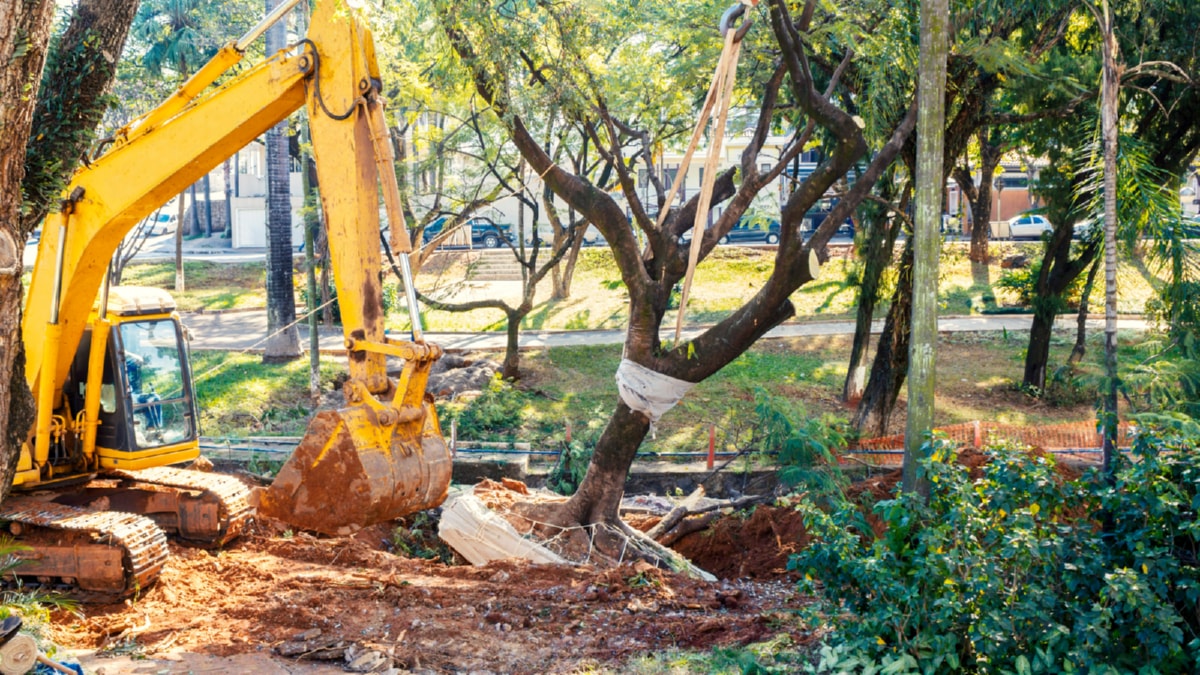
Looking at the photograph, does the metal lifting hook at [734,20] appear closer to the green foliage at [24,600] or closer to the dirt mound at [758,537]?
the dirt mound at [758,537]

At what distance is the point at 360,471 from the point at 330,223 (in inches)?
81.0

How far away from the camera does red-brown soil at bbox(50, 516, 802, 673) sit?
27.7 feet

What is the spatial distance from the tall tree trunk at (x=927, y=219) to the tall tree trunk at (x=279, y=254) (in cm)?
1519

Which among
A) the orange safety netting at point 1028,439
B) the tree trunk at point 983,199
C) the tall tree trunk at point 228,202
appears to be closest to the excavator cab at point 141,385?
the orange safety netting at point 1028,439

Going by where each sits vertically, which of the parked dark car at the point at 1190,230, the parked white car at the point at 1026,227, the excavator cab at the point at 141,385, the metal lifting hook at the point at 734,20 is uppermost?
the metal lifting hook at the point at 734,20

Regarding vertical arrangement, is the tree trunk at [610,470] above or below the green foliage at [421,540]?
above

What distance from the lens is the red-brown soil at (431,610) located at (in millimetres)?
8438

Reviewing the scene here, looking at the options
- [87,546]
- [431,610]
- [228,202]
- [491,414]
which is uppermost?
[228,202]

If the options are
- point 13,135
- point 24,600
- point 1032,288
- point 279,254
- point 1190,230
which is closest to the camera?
point 13,135

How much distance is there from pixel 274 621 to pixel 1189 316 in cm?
972

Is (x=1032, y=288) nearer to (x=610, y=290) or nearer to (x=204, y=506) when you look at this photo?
(x=610, y=290)

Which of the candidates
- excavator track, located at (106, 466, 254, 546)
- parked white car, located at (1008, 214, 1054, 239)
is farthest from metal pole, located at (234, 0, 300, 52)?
parked white car, located at (1008, 214, 1054, 239)

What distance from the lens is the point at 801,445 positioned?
11820 millimetres

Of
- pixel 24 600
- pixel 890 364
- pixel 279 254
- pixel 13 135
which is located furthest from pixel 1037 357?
pixel 13 135
